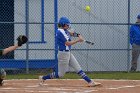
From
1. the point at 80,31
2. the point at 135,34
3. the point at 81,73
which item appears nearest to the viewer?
the point at 81,73

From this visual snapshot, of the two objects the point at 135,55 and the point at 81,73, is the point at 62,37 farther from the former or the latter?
the point at 135,55

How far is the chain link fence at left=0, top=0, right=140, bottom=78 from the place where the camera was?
19.4m

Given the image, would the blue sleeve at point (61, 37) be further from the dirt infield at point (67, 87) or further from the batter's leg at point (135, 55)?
the batter's leg at point (135, 55)

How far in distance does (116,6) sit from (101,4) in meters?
0.55

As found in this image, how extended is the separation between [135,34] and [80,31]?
1941 millimetres

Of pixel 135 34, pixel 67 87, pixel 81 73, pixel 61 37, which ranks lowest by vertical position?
pixel 67 87

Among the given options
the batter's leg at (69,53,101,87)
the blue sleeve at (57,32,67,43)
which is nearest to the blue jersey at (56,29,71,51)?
the blue sleeve at (57,32,67,43)

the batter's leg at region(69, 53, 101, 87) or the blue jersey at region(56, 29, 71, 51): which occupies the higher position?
the blue jersey at region(56, 29, 71, 51)

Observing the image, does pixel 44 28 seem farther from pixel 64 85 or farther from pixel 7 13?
pixel 64 85

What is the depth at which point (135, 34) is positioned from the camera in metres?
19.5

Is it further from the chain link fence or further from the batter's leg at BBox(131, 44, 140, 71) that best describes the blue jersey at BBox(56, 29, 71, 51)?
the batter's leg at BBox(131, 44, 140, 71)

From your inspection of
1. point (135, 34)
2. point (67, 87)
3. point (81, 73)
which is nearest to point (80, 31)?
point (135, 34)

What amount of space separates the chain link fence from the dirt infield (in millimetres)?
3923

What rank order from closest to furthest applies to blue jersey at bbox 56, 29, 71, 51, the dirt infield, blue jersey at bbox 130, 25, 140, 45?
the dirt infield → blue jersey at bbox 56, 29, 71, 51 → blue jersey at bbox 130, 25, 140, 45
